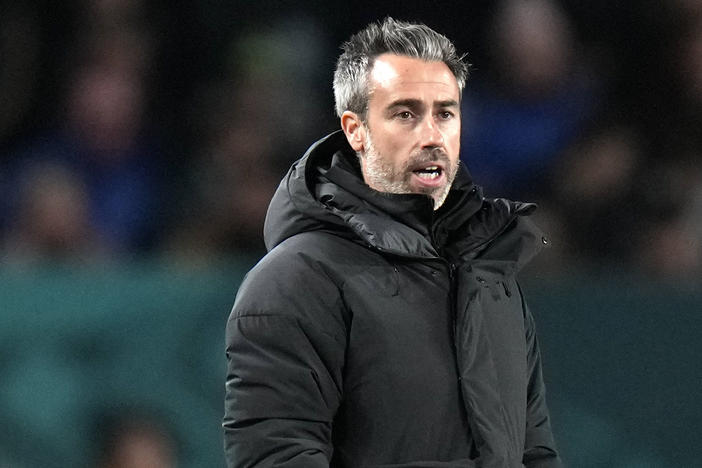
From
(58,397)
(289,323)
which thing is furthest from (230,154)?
(289,323)

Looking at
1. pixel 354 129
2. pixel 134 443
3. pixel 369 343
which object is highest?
pixel 354 129

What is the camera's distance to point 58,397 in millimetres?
2307

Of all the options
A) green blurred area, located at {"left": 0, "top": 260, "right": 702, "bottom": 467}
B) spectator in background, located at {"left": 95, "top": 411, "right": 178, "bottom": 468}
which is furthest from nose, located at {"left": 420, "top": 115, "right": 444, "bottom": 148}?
spectator in background, located at {"left": 95, "top": 411, "right": 178, "bottom": 468}

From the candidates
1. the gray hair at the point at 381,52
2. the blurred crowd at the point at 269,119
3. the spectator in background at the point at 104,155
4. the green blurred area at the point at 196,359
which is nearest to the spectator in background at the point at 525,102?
the blurred crowd at the point at 269,119

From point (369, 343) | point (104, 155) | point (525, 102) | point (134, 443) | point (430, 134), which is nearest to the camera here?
point (369, 343)

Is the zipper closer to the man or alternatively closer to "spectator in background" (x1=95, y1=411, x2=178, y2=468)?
the man

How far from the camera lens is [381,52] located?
4.68 feet

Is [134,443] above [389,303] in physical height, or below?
below

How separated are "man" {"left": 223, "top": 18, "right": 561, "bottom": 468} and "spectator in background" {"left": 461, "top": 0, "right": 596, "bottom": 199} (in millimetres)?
1070

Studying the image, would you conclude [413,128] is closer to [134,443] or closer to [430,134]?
[430,134]

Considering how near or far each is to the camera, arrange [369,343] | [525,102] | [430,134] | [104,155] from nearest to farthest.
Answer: [369,343] → [430,134] → [104,155] → [525,102]

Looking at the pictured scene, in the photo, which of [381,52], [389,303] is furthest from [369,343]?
[381,52]

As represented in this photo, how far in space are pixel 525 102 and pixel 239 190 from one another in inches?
26.7

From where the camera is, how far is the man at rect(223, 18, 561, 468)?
125cm
